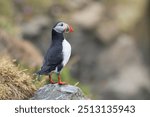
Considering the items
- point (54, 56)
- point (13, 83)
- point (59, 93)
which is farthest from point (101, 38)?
point (54, 56)

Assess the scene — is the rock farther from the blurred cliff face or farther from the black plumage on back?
the blurred cliff face

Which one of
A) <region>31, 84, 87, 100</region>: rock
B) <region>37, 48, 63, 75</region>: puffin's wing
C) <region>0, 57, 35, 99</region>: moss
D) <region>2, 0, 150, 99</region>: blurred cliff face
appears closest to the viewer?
<region>37, 48, 63, 75</region>: puffin's wing

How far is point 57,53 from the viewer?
32.0 ft

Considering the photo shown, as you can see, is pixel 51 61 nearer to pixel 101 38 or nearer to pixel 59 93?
pixel 59 93

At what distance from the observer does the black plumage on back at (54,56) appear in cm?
969

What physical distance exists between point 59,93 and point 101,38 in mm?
17858

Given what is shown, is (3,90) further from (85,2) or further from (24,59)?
(85,2)

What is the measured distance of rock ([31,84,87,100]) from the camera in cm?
1009

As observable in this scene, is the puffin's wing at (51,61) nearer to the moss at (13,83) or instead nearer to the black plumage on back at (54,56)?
the black plumage on back at (54,56)

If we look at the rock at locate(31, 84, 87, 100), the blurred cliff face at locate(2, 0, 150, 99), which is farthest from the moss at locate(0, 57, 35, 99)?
the blurred cliff face at locate(2, 0, 150, 99)

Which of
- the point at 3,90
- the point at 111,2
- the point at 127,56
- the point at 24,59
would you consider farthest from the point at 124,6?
the point at 3,90

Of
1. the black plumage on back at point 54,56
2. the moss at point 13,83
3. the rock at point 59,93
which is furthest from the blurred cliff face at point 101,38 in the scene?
the black plumage on back at point 54,56

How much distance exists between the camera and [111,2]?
3002cm

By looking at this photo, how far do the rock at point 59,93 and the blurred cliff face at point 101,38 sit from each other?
14.8 metres
